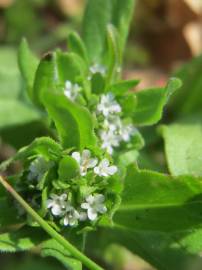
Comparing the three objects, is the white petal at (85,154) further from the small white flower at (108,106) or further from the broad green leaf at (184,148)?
the broad green leaf at (184,148)

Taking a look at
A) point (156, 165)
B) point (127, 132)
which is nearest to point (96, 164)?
point (127, 132)

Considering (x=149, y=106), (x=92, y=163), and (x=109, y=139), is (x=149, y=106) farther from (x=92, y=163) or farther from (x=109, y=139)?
(x=92, y=163)

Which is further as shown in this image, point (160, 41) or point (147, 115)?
point (160, 41)

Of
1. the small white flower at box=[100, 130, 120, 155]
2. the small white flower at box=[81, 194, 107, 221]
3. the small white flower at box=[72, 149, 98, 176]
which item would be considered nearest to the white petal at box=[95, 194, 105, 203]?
the small white flower at box=[81, 194, 107, 221]

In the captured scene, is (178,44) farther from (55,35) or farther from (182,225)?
(182,225)

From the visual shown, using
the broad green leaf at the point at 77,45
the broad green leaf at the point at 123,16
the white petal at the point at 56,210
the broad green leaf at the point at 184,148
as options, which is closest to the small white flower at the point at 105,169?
the white petal at the point at 56,210

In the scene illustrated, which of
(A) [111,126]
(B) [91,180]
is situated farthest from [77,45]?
(B) [91,180]
